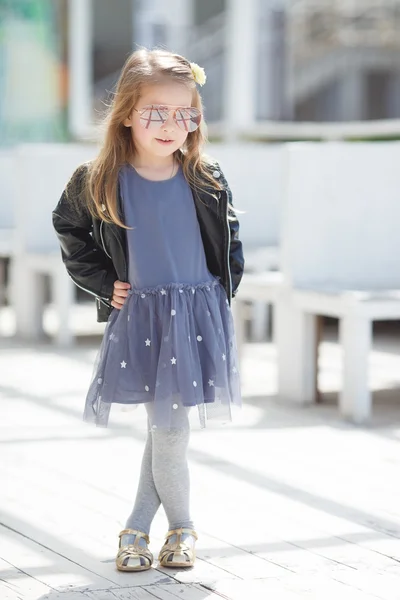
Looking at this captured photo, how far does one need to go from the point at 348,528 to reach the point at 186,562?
0.54 metres

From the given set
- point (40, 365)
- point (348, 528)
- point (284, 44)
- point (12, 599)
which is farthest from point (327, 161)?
point (284, 44)

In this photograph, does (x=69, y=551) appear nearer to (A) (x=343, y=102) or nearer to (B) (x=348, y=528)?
(B) (x=348, y=528)

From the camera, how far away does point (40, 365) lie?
229 inches

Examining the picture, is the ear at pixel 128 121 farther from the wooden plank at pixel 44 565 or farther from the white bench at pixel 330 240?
the white bench at pixel 330 240

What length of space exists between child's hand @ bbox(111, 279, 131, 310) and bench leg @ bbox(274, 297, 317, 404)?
7.00ft

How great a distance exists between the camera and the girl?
9.03ft

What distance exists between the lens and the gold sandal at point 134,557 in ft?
9.11

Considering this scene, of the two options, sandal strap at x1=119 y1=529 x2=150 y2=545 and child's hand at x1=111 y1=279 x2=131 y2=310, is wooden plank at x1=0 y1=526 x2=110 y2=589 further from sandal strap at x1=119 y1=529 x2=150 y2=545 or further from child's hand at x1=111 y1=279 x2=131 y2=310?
child's hand at x1=111 y1=279 x2=131 y2=310

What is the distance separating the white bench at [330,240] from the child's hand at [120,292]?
6.20 feet

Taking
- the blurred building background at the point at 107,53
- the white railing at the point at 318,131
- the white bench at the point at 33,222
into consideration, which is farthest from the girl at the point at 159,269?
the blurred building background at the point at 107,53

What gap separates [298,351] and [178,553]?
2.19 metres

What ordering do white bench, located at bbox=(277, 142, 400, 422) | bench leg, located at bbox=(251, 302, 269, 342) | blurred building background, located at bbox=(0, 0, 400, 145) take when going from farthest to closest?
blurred building background, located at bbox=(0, 0, 400, 145), bench leg, located at bbox=(251, 302, 269, 342), white bench, located at bbox=(277, 142, 400, 422)

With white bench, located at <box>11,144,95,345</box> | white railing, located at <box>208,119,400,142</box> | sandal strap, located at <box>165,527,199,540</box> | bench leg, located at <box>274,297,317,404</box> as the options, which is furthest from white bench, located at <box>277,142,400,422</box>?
white railing, located at <box>208,119,400,142</box>

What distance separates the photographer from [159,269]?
279 cm
